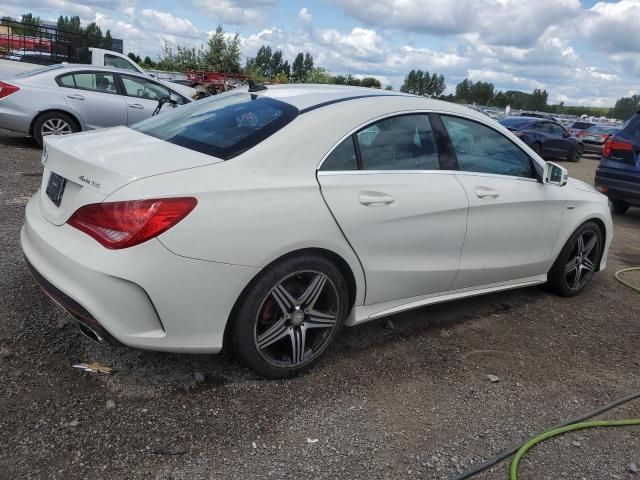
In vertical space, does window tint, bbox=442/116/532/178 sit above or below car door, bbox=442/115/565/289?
above

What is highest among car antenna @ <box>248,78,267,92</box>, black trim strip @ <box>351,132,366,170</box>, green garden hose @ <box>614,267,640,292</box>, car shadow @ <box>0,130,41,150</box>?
car antenna @ <box>248,78,267,92</box>

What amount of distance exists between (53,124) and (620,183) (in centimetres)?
855

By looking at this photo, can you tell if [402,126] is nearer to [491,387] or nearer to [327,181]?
[327,181]

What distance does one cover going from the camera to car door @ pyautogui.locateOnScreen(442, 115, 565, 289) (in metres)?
3.93

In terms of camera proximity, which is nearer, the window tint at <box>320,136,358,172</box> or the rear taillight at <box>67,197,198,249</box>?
the rear taillight at <box>67,197,198,249</box>

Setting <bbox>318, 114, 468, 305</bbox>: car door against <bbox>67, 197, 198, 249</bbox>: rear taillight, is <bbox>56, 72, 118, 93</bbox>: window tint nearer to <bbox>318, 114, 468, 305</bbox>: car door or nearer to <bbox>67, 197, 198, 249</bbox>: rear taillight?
<bbox>318, 114, 468, 305</bbox>: car door

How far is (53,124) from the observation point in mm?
9359

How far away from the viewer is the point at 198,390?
3053mm

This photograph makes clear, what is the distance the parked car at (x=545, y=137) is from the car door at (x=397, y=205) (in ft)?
52.7

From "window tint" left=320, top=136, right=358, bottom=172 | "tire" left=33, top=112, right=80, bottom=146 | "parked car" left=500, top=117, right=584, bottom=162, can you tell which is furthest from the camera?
"parked car" left=500, top=117, right=584, bottom=162

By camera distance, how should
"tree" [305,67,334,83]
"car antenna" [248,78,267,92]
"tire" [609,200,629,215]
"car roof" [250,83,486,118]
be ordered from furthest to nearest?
"tree" [305,67,334,83] → "tire" [609,200,629,215] → "car antenna" [248,78,267,92] → "car roof" [250,83,486,118]

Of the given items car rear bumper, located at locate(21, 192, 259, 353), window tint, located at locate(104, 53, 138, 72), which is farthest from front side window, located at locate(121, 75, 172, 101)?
car rear bumper, located at locate(21, 192, 259, 353)

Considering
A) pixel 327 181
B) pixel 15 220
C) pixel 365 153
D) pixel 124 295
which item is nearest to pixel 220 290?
pixel 124 295

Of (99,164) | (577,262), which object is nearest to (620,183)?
(577,262)
